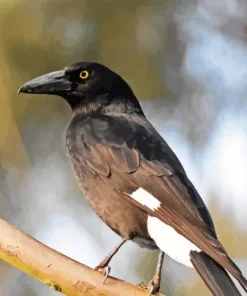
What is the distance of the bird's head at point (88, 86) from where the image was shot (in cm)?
109

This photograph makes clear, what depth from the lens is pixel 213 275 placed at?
33.9 inches

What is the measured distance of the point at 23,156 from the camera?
6.42ft

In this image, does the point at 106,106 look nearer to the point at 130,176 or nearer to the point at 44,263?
the point at 130,176

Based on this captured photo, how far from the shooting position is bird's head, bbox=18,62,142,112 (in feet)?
3.57

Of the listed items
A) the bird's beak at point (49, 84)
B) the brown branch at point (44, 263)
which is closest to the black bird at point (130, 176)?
the bird's beak at point (49, 84)

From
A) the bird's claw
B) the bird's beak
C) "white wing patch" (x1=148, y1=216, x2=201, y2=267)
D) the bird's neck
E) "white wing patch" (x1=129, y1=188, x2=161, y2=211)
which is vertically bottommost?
the bird's claw

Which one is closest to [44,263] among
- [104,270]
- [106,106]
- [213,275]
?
[104,270]

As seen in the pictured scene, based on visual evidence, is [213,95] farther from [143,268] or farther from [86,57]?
[143,268]

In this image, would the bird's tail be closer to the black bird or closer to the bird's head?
the black bird

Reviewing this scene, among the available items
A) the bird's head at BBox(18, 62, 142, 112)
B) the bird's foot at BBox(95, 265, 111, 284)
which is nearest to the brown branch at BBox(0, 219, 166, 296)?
the bird's foot at BBox(95, 265, 111, 284)

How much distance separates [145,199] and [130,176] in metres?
0.05

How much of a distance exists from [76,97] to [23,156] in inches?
33.5

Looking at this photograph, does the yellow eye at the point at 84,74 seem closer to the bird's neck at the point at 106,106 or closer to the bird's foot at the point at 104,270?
the bird's neck at the point at 106,106

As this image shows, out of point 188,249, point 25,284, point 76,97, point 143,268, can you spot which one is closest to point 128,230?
point 188,249
